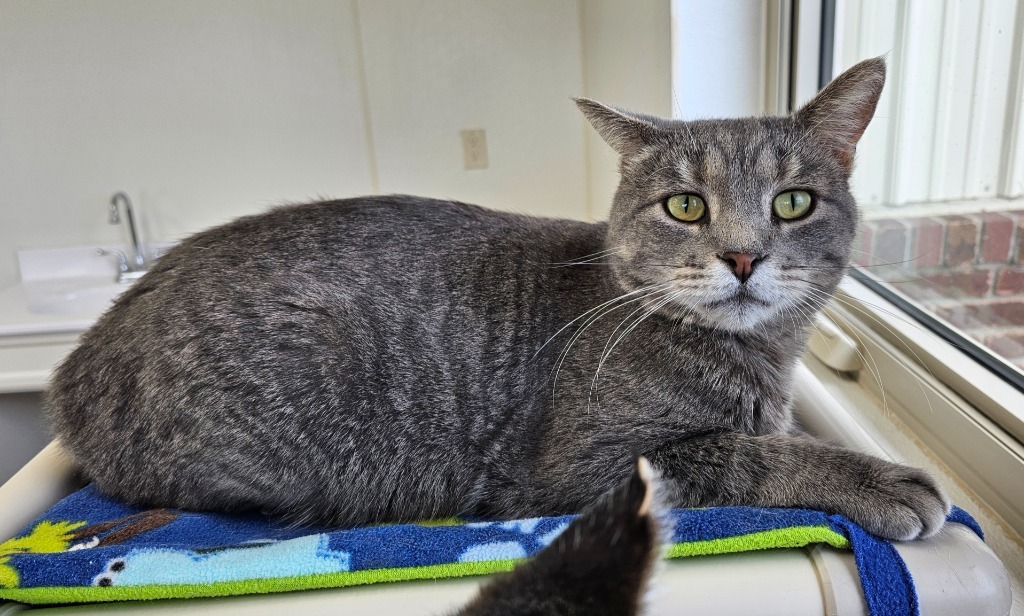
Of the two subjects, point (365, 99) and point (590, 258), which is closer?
point (590, 258)

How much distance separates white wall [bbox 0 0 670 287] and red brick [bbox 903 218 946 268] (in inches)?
45.6

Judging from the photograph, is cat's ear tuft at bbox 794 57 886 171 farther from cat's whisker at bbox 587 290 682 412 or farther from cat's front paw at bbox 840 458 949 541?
cat's front paw at bbox 840 458 949 541

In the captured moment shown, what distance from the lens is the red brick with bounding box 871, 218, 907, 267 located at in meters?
1.48

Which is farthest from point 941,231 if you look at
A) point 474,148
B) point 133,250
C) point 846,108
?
point 133,250

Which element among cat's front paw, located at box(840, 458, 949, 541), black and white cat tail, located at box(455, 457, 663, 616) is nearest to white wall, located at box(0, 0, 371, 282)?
cat's front paw, located at box(840, 458, 949, 541)

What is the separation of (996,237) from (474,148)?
186 centimetres

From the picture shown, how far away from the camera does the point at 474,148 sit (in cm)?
269

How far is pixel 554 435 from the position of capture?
101cm

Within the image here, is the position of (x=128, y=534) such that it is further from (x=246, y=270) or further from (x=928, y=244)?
(x=928, y=244)

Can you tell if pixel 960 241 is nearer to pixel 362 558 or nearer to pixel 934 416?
pixel 934 416

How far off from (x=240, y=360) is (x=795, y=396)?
842 mm

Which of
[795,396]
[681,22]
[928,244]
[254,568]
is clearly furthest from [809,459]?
[681,22]

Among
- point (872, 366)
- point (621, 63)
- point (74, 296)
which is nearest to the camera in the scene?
point (872, 366)

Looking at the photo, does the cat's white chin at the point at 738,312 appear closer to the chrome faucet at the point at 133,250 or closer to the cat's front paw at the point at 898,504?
the cat's front paw at the point at 898,504
